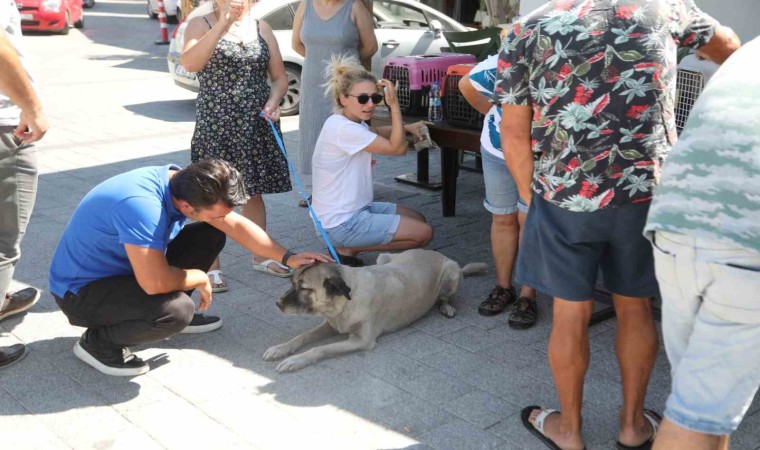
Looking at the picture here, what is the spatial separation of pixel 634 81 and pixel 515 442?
1.44m

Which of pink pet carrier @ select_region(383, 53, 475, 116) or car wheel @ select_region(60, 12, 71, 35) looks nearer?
pink pet carrier @ select_region(383, 53, 475, 116)

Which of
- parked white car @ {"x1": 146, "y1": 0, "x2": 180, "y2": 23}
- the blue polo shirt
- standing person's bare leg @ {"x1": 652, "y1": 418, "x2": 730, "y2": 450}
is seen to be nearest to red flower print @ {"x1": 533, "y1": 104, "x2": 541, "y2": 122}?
standing person's bare leg @ {"x1": 652, "y1": 418, "x2": 730, "y2": 450}

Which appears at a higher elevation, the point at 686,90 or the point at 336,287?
the point at 686,90

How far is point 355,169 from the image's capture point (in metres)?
4.84

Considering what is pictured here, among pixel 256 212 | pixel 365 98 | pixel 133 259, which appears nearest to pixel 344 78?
pixel 365 98

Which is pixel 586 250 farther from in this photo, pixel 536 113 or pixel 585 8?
pixel 585 8

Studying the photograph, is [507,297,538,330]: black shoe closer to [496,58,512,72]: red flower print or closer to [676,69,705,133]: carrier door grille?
[676,69,705,133]: carrier door grille

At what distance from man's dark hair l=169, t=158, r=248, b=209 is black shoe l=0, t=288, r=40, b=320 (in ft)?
4.86

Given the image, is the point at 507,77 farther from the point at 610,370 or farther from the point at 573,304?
the point at 610,370

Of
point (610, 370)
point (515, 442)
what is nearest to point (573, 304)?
point (515, 442)

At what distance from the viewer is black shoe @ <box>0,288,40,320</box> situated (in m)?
4.40

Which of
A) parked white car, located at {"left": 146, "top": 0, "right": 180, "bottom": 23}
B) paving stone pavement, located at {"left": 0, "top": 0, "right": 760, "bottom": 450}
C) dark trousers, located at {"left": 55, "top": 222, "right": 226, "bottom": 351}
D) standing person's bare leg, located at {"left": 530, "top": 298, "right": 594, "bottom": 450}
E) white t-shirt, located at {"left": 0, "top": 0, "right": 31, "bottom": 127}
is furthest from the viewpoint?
parked white car, located at {"left": 146, "top": 0, "right": 180, "bottom": 23}

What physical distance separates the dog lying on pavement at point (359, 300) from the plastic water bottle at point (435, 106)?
1.34 metres

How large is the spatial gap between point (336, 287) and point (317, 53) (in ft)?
8.76
